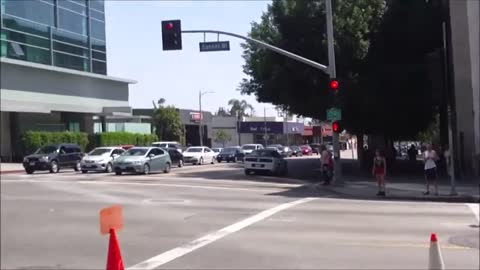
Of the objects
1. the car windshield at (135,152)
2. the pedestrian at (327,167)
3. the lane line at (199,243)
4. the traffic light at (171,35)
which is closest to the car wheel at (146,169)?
the car windshield at (135,152)

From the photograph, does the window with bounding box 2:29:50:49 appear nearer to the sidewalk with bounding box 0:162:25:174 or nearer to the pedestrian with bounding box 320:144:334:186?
the sidewalk with bounding box 0:162:25:174

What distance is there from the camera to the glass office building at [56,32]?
12.9 feet

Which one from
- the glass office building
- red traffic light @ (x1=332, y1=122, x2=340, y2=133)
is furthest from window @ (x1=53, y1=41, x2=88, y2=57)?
red traffic light @ (x1=332, y1=122, x2=340, y2=133)

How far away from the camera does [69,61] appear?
170 inches

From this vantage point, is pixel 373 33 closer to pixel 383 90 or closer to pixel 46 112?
pixel 383 90

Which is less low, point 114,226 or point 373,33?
point 373,33

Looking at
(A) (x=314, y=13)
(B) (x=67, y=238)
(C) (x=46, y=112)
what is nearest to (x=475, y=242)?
(B) (x=67, y=238)

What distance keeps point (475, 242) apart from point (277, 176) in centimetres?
2328

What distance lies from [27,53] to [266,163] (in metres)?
30.4

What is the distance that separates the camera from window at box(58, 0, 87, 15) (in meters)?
4.25

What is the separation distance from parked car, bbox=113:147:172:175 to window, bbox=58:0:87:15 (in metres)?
27.2

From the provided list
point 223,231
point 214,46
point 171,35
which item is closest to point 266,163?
point 214,46

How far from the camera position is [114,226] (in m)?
3.67

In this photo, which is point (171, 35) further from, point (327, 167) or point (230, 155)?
point (230, 155)
